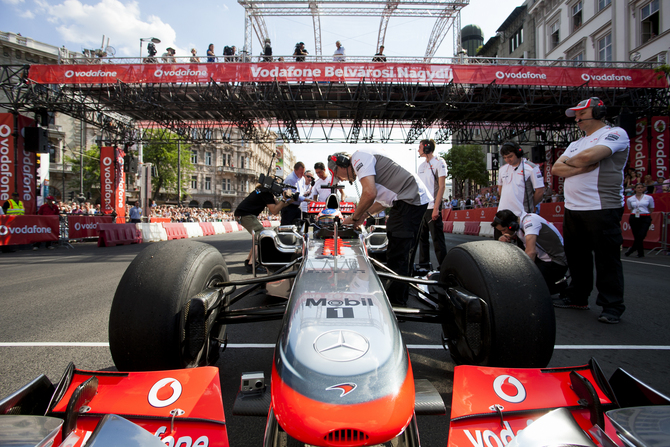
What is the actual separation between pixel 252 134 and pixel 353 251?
18.5m

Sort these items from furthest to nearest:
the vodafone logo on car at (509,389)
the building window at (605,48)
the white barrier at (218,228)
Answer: the white barrier at (218,228), the building window at (605,48), the vodafone logo on car at (509,389)

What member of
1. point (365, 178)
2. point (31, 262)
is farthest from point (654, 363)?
point (31, 262)

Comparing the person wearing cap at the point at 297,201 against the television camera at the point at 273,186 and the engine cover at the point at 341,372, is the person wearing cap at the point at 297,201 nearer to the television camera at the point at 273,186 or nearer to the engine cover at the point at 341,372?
the television camera at the point at 273,186

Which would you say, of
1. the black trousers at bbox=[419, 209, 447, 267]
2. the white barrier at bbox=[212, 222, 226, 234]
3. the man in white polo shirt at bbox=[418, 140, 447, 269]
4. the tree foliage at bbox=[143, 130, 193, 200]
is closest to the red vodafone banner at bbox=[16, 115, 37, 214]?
the white barrier at bbox=[212, 222, 226, 234]

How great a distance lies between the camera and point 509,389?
1.55 m

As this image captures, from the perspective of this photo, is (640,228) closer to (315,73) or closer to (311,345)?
(311,345)

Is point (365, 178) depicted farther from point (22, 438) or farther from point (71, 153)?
point (71, 153)

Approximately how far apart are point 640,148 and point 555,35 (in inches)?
715

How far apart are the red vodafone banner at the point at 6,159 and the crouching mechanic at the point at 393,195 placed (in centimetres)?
1433

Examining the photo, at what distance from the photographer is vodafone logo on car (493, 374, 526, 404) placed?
1.51 meters

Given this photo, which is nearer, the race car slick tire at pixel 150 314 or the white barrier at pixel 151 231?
the race car slick tire at pixel 150 314

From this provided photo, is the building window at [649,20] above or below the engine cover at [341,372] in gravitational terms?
above

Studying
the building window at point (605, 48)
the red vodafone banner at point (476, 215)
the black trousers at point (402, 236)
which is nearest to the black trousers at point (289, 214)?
the black trousers at point (402, 236)

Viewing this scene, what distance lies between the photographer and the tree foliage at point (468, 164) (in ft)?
129
